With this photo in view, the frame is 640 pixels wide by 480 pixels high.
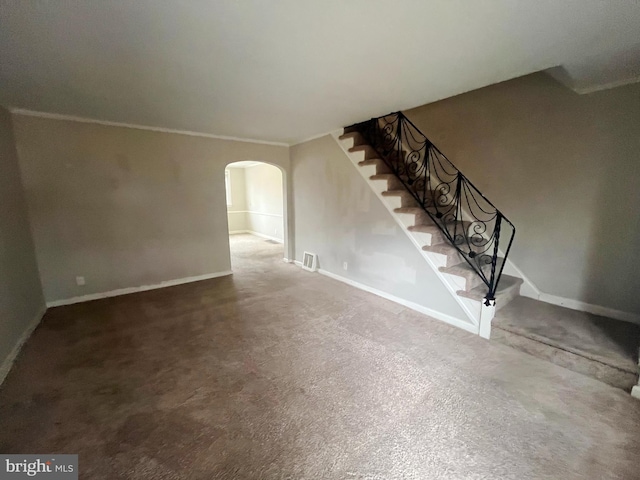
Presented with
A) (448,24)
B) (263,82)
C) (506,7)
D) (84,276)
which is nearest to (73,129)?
(84,276)

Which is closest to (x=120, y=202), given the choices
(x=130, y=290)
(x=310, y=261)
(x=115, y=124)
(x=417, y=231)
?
(x=115, y=124)

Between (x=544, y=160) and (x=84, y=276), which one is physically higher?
(x=544, y=160)

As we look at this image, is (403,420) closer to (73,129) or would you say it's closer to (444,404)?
(444,404)

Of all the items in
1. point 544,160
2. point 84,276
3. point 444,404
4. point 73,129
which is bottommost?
point 444,404

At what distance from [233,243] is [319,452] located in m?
6.87

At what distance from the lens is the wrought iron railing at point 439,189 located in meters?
3.32

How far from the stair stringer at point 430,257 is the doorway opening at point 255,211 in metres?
3.05

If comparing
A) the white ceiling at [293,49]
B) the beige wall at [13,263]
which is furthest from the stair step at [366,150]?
the beige wall at [13,263]

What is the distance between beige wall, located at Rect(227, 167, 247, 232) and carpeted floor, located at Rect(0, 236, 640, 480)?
21.4 feet

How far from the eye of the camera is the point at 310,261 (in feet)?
16.6

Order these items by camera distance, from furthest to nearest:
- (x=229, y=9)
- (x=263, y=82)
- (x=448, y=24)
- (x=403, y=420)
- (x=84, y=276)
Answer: (x=84, y=276) < (x=263, y=82) < (x=403, y=420) < (x=448, y=24) < (x=229, y=9)

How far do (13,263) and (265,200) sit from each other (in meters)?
6.14

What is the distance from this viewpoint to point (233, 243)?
774cm

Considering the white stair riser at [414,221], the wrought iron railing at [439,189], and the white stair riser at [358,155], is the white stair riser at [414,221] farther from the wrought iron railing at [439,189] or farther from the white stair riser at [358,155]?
the wrought iron railing at [439,189]
